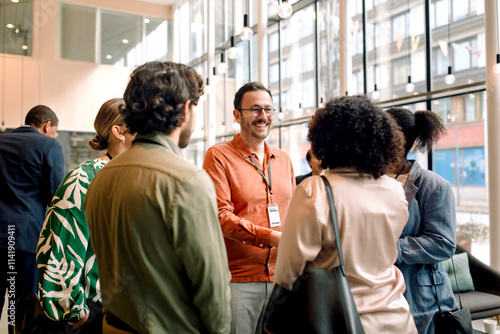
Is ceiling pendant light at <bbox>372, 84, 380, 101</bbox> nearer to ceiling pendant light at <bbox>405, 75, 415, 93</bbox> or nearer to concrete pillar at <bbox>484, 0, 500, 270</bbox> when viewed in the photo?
ceiling pendant light at <bbox>405, 75, 415, 93</bbox>

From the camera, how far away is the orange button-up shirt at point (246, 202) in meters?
1.88

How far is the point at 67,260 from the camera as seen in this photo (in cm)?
151

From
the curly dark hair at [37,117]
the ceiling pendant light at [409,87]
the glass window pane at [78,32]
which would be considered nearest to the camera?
the curly dark hair at [37,117]

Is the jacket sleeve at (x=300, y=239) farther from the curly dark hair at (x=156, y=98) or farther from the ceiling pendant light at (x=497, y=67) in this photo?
the ceiling pendant light at (x=497, y=67)

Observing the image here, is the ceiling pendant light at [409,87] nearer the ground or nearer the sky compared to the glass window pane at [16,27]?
nearer the ground

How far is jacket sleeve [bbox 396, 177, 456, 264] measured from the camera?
1.66 metres

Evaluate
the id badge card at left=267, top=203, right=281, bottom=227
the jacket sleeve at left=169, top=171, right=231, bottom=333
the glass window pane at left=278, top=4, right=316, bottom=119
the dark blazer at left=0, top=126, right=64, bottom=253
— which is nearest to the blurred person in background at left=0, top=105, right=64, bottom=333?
the dark blazer at left=0, top=126, right=64, bottom=253

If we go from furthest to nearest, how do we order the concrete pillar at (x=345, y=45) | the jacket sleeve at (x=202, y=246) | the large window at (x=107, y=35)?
the large window at (x=107, y=35)
the concrete pillar at (x=345, y=45)
the jacket sleeve at (x=202, y=246)

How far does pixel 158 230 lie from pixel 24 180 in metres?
2.09


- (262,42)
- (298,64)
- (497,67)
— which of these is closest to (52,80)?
(262,42)

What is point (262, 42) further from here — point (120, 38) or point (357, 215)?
point (357, 215)

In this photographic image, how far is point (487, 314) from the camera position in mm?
3574

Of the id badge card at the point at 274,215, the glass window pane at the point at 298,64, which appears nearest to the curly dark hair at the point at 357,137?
the id badge card at the point at 274,215

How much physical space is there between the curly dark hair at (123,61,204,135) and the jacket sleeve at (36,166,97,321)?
548mm
